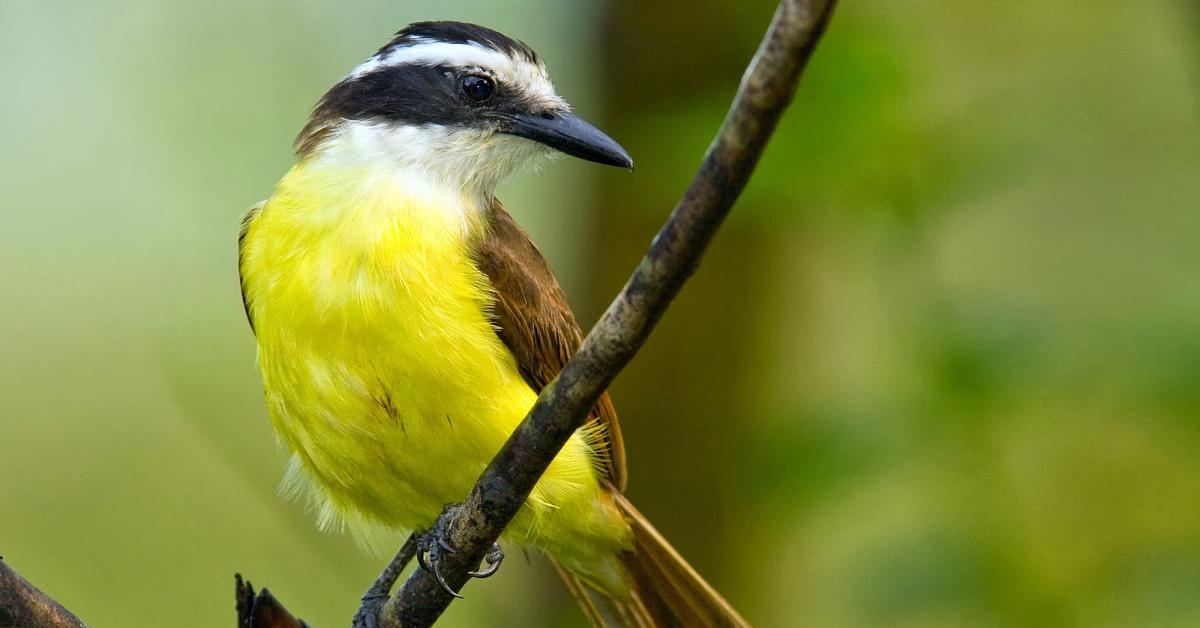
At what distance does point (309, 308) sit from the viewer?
3383 mm

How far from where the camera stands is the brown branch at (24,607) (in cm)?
252

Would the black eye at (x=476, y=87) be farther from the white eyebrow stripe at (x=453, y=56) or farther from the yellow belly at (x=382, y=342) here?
the yellow belly at (x=382, y=342)

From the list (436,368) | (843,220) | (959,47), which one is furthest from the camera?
(959,47)

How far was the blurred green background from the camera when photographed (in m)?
3.35

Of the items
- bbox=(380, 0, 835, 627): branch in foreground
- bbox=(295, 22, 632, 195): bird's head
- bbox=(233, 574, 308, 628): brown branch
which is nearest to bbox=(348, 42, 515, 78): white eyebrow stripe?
bbox=(295, 22, 632, 195): bird's head

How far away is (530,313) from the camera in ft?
12.1

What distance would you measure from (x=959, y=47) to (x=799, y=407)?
257cm

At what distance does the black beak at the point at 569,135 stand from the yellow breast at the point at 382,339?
1.23 ft

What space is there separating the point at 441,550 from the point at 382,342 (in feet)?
1.96

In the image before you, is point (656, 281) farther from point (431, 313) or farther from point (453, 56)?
point (453, 56)

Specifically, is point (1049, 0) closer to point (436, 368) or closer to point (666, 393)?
point (666, 393)

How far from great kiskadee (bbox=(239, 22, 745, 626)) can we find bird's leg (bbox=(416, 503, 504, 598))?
13 cm

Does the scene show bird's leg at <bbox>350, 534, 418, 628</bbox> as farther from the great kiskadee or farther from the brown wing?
the brown wing

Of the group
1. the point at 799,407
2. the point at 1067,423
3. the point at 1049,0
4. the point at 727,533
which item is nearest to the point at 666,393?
the point at 727,533
